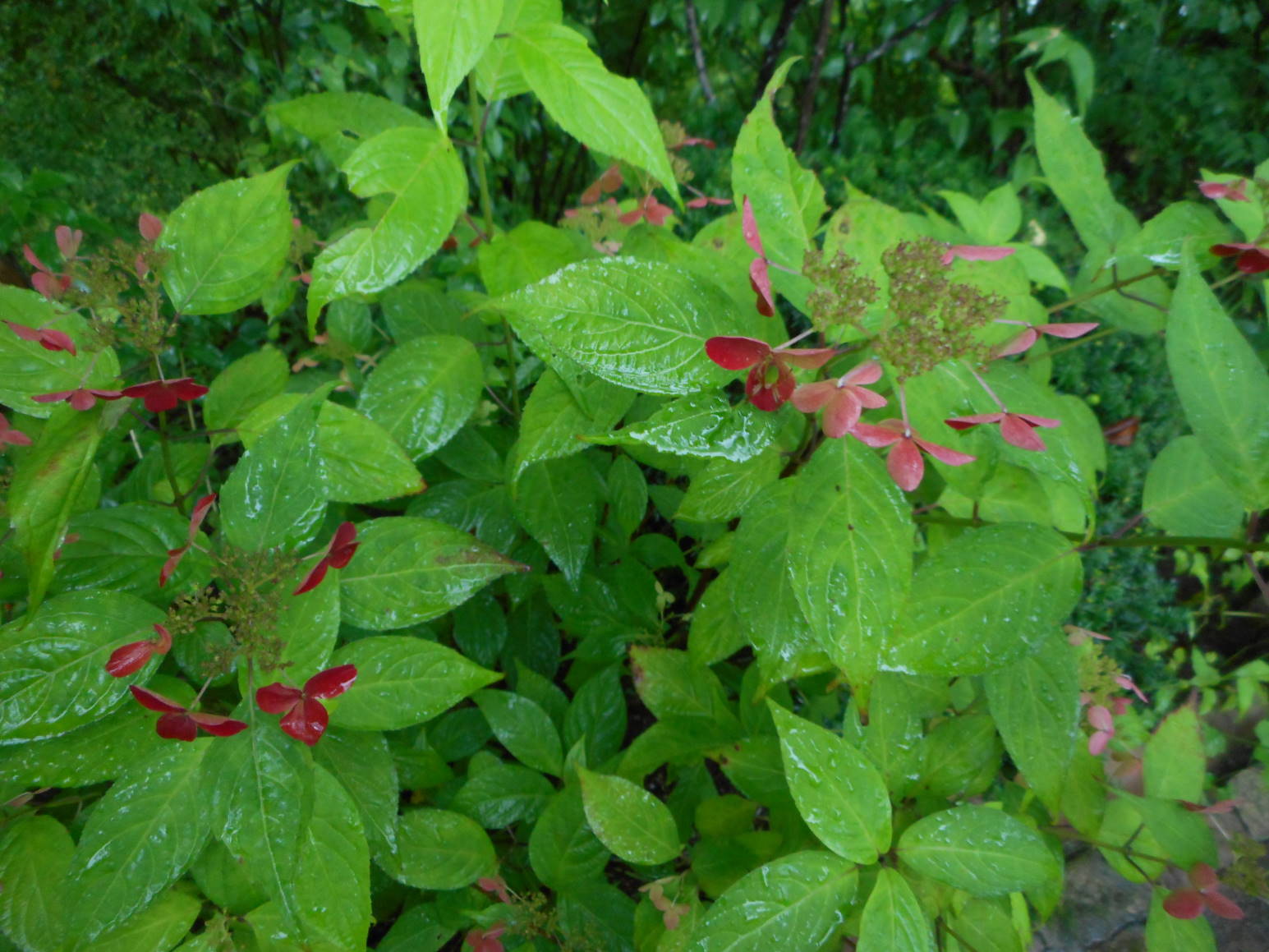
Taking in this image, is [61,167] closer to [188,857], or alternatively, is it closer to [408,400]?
[408,400]

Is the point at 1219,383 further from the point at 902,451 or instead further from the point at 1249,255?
the point at 902,451

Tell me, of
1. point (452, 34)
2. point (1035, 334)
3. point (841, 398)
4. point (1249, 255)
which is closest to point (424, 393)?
point (452, 34)

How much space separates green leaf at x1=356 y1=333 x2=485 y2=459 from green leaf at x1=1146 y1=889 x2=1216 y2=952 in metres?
1.06

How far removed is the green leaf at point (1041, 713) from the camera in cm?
71

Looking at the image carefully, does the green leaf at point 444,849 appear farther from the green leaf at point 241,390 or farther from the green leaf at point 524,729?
the green leaf at point 241,390

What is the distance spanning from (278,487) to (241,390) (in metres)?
0.35

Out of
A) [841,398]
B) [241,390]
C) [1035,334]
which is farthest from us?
[241,390]

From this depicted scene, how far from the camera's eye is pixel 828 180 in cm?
253

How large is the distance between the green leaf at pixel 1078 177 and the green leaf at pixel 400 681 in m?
0.86

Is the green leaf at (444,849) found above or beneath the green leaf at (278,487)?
beneath

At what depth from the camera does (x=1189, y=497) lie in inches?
30.3

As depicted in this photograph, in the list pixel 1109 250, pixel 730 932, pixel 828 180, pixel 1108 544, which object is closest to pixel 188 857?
pixel 730 932

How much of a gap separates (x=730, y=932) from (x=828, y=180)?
2469 millimetres

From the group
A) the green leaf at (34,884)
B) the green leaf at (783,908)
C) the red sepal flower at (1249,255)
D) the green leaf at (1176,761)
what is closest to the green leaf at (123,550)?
the green leaf at (34,884)
